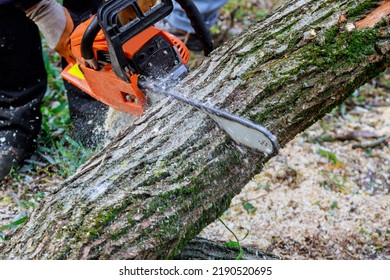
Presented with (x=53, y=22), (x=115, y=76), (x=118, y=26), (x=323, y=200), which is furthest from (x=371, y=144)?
(x=53, y=22)

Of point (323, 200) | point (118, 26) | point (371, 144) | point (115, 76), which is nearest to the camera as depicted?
point (118, 26)

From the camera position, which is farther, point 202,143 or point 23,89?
point 23,89

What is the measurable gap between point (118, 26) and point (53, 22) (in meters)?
0.46

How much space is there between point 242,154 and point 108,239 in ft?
1.62

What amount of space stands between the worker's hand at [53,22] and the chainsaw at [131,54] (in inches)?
4.2

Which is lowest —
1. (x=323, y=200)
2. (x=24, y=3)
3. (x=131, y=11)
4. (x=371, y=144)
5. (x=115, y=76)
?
(x=371, y=144)

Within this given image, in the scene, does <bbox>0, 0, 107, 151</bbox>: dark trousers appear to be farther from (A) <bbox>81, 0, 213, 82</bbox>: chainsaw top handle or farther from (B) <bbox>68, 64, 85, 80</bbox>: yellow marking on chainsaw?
(A) <bbox>81, 0, 213, 82</bbox>: chainsaw top handle

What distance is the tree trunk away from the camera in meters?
1.62

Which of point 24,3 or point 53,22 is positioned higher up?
point 24,3

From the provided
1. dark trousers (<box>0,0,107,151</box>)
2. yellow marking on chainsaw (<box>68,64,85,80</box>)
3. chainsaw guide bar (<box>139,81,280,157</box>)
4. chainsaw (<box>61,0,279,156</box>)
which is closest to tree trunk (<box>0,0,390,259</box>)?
chainsaw guide bar (<box>139,81,280,157</box>)

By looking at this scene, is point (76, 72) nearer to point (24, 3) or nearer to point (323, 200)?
point (24, 3)

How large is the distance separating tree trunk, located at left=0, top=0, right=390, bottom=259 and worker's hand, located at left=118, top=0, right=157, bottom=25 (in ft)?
1.19

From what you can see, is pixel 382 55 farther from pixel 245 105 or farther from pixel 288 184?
pixel 288 184

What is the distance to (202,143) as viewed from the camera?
1.74 metres
